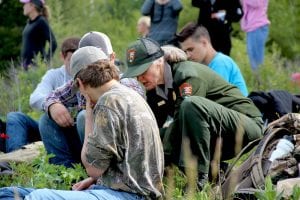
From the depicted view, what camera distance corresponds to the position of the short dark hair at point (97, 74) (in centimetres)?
565

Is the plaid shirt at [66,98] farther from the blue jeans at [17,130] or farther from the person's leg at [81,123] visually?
the blue jeans at [17,130]

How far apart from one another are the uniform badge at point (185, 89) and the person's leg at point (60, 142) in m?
1.00

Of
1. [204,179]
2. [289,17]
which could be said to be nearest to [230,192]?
[204,179]

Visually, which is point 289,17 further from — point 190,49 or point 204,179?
point 204,179

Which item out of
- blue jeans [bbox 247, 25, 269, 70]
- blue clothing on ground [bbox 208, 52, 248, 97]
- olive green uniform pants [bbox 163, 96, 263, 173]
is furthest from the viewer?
blue jeans [bbox 247, 25, 269, 70]

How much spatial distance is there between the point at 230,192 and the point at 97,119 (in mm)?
1250

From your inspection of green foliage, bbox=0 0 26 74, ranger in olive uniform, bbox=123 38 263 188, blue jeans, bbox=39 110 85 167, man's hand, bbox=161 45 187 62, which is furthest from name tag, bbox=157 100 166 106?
green foliage, bbox=0 0 26 74

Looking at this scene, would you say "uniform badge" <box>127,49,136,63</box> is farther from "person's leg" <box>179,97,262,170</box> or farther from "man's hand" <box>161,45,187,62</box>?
"person's leg" <box>179,97,262,170</box>

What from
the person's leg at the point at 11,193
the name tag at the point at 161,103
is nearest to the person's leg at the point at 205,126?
the name tag at the point at 161,103

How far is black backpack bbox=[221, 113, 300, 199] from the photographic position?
6277mm

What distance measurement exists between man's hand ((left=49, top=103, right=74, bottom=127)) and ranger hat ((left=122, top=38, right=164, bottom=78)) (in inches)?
28.8

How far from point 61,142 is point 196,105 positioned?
1292 mm

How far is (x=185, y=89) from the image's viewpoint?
22.4ft

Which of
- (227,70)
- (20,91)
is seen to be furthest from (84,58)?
(20,91)
